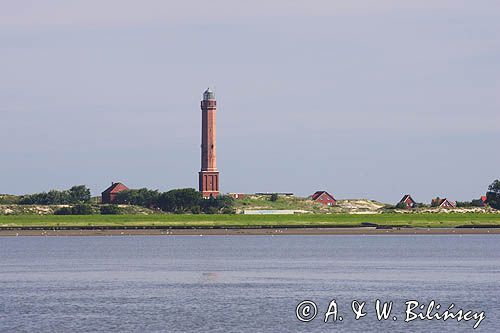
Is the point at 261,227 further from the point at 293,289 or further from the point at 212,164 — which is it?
the point at 293,289

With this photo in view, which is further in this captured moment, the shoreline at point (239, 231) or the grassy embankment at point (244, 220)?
the grassy embankment at point (244, 220)

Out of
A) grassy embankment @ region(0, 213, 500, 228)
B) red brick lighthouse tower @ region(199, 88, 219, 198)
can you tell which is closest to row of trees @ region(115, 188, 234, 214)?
red brick lighthouse tower @ region(199, 88, 219, 198)

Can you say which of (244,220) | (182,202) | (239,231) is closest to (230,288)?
(239,231)

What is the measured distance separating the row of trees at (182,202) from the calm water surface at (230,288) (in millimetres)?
84955

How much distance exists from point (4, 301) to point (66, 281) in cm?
1310

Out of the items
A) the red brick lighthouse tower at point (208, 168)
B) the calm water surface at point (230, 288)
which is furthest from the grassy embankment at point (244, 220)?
the calm water surface at point (230, 288)

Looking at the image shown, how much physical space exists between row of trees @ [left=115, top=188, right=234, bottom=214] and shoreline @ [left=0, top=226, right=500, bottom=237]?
35.5 m

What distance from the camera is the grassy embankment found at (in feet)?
524

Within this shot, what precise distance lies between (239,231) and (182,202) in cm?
4177

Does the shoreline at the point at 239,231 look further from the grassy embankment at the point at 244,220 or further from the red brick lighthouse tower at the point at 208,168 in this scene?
the red brick lighthouse tower at the point at 208,168

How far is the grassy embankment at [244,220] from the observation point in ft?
524

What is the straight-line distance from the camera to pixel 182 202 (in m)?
190

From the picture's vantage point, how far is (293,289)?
203ft

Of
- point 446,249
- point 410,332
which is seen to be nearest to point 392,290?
point 410,332
